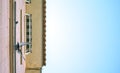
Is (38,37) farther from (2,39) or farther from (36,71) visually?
(2,39)

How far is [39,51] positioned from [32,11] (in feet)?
9.60

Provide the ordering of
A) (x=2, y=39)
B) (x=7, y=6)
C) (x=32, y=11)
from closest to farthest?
(x=2, y=39) < (x=7, y=6) < (x=32, y=11)

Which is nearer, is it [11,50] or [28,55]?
[11,50]

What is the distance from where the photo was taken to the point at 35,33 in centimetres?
2000

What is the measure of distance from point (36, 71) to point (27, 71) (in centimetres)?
66

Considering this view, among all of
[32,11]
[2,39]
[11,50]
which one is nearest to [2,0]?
[2,39]

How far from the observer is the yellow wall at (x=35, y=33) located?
1992cm

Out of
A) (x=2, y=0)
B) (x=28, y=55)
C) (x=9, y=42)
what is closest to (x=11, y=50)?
(x=9, y=42)

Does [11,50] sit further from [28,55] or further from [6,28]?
A: [28,55]

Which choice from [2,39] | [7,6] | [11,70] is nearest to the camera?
[2,39]

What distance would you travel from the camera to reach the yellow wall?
1992 cm

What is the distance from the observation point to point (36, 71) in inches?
811

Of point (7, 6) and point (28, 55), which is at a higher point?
point (7, 6)

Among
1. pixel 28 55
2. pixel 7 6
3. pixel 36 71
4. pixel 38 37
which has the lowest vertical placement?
pixel 36 71
